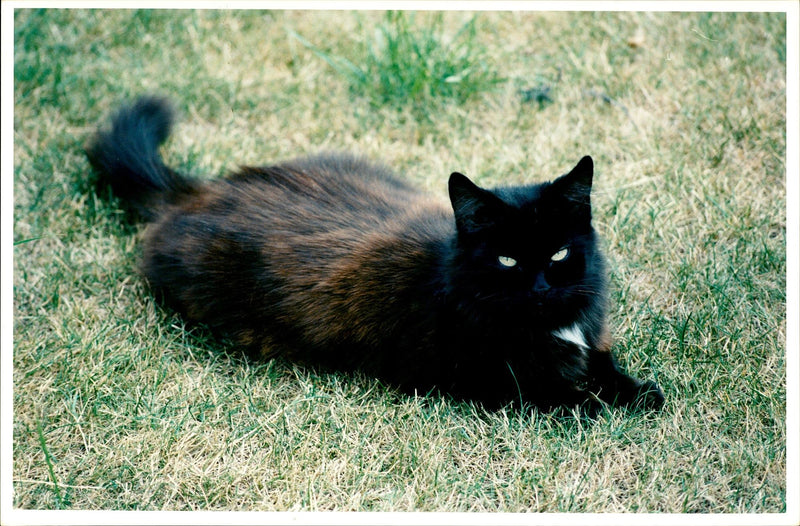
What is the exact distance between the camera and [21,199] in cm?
320

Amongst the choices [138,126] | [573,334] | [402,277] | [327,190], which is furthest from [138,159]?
[573,334]

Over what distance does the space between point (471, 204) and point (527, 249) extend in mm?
196

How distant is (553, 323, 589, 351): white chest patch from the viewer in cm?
218

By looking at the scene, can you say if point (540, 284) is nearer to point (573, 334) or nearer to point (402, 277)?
point (573, 334)

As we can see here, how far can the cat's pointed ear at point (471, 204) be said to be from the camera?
1.94m

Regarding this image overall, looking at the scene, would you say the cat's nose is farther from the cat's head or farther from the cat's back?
the cat's back

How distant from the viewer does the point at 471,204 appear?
1984 millimetres

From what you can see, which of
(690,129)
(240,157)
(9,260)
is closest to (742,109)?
(690,129)

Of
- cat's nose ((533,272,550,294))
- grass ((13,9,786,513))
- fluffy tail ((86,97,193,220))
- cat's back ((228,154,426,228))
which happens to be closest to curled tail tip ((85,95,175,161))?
fluffy tail ((86,97,193,220))

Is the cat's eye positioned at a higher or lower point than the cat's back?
lower

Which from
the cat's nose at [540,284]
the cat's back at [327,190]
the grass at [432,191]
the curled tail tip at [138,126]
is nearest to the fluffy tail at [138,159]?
the curled tail tip at [138,126]

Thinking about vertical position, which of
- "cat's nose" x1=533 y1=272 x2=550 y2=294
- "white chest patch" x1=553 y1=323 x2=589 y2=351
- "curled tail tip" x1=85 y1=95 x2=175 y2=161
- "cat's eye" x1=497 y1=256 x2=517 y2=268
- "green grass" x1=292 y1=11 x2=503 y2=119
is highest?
"green grass" x1=292 y1=11 x2=503 y2=119

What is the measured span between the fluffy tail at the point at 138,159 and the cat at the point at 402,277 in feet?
→ 0.16

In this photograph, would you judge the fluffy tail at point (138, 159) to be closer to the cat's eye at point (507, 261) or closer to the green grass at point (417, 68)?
the green grass at point (417, 68)
